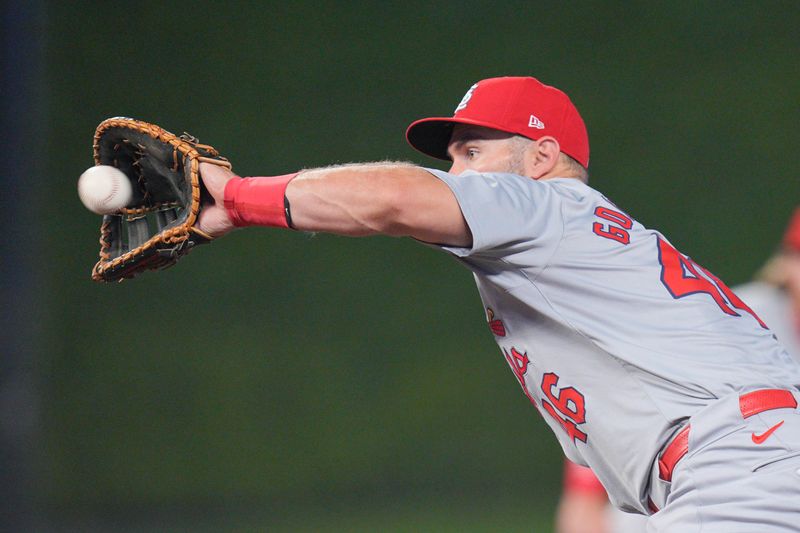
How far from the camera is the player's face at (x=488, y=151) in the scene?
2637mm

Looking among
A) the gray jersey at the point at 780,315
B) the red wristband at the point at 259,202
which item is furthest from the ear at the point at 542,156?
the gray jersey at the point at 780,315

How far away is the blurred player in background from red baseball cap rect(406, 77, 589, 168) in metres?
0.97

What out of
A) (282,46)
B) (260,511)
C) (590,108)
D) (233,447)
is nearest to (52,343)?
(233,447)

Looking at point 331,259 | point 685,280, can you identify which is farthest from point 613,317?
point 331,259

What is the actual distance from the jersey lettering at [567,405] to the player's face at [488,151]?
0.61m

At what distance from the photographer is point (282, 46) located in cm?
695

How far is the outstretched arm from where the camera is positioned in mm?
1987

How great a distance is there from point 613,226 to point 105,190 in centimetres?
120

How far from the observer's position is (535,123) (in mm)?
2652

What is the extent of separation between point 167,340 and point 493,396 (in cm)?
233

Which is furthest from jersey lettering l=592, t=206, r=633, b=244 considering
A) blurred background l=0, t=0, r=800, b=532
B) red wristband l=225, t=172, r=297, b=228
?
blurred background l=0, t=0, r=800, b=532

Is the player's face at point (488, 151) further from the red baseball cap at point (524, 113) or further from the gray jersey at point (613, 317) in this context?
the gray jersey at point (613, 317)

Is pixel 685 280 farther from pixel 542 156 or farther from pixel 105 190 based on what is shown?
pixel 105 190

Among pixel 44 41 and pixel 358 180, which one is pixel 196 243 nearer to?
pixel 358 180
